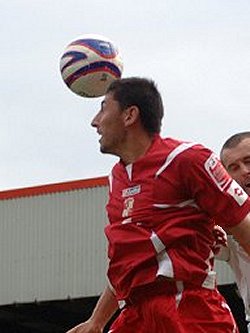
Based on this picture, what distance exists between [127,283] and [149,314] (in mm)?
200

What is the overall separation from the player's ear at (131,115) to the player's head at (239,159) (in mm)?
884

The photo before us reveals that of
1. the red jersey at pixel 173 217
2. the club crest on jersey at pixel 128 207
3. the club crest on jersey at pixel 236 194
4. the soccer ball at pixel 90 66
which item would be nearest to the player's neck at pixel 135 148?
the red jersey at pixel 173 217

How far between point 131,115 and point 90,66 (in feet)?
16.6

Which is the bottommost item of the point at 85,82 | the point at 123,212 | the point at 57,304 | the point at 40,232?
the point at 57,304

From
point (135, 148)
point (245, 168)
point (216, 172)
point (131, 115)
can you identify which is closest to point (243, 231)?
point (216, 172)

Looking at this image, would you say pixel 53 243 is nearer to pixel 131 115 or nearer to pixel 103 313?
pixel 103 313

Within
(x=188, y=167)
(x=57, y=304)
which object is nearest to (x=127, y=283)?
(x=188, y=167)

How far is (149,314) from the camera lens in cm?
618

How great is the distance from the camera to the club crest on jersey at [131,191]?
6.34 metres

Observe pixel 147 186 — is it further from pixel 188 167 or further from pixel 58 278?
pixel 58 278

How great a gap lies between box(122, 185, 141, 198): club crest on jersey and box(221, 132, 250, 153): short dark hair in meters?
1.07

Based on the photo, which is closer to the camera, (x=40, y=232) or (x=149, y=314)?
(x=149, y=314)

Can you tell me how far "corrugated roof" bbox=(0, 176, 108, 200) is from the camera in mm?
24636

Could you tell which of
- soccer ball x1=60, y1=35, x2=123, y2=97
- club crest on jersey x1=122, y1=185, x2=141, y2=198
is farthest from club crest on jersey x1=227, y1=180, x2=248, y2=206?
soccer ball x1=60, y1=35, x2=123, y2=97
